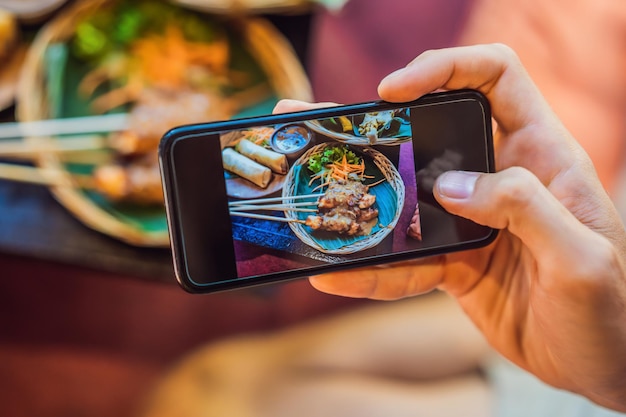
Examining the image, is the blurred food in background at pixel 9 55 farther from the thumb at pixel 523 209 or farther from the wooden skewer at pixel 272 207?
the thumb at pixel 523 209

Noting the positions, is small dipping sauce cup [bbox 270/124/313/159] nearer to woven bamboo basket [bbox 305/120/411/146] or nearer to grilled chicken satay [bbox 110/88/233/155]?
woven bamboo basket [bbox 305/120/411/146]

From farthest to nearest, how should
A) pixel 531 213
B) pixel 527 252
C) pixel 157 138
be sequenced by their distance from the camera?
pixel 157 138 → pixel 527 252 → pixel 531 213

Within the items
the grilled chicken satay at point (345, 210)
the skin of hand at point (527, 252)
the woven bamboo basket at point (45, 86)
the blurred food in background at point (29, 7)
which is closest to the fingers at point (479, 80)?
the skin of hand at point (527, 252)

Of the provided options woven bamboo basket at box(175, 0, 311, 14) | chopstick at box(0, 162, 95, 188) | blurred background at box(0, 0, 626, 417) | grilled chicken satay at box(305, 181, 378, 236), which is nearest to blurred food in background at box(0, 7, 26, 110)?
blurred background at box(0, 0, 626, 417)

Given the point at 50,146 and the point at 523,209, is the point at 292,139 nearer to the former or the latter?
the point at 523,209

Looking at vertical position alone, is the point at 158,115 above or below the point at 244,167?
above

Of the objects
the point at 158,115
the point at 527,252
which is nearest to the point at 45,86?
the point at 158,115

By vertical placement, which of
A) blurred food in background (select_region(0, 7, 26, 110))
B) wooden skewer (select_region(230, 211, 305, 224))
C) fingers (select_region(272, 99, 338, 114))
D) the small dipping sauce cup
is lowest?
wooden skewer (select_region(230, 211, 305, 224))
